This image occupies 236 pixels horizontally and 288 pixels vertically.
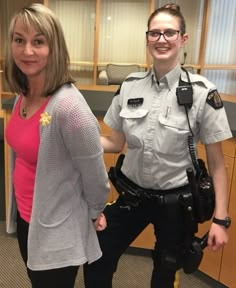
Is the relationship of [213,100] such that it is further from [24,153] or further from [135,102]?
[24,153]

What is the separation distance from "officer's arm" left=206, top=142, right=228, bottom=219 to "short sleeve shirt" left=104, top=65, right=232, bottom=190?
7 centimetres

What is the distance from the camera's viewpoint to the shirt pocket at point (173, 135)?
1.18 metres

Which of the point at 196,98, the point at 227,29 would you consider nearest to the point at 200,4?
the point at 227,29

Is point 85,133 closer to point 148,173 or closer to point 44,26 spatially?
point 44,26

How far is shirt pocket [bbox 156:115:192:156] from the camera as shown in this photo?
118 cm

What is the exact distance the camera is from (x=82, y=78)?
604 centimetres

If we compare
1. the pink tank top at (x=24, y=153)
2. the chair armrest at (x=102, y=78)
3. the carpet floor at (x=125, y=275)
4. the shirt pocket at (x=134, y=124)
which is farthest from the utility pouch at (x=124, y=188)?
the chair armrest at (x=102, y=78)

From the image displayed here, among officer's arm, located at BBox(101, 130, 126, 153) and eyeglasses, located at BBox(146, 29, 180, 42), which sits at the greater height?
eyeglasses, located at BBox(146, 29, 180, 42)

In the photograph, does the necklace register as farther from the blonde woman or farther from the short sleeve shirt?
the short sleeve shirt

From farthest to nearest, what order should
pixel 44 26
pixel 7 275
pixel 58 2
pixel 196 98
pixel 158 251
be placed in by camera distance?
pixel 58 2 → pixel 7 275 → pixel 158 251 → pixel 196 98 → pixel 44 26

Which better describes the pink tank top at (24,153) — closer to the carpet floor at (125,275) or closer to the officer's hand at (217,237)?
the officer's hand at (217,237)

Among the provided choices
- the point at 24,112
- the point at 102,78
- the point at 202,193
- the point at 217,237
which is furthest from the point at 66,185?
the point at 102,78

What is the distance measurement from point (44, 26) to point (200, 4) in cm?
568

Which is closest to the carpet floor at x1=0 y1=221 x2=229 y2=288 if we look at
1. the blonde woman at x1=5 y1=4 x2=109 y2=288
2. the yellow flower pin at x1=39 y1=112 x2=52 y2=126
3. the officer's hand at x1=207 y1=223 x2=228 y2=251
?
the officer's hand at x1=207 y1=223 x2=228 y2=251
